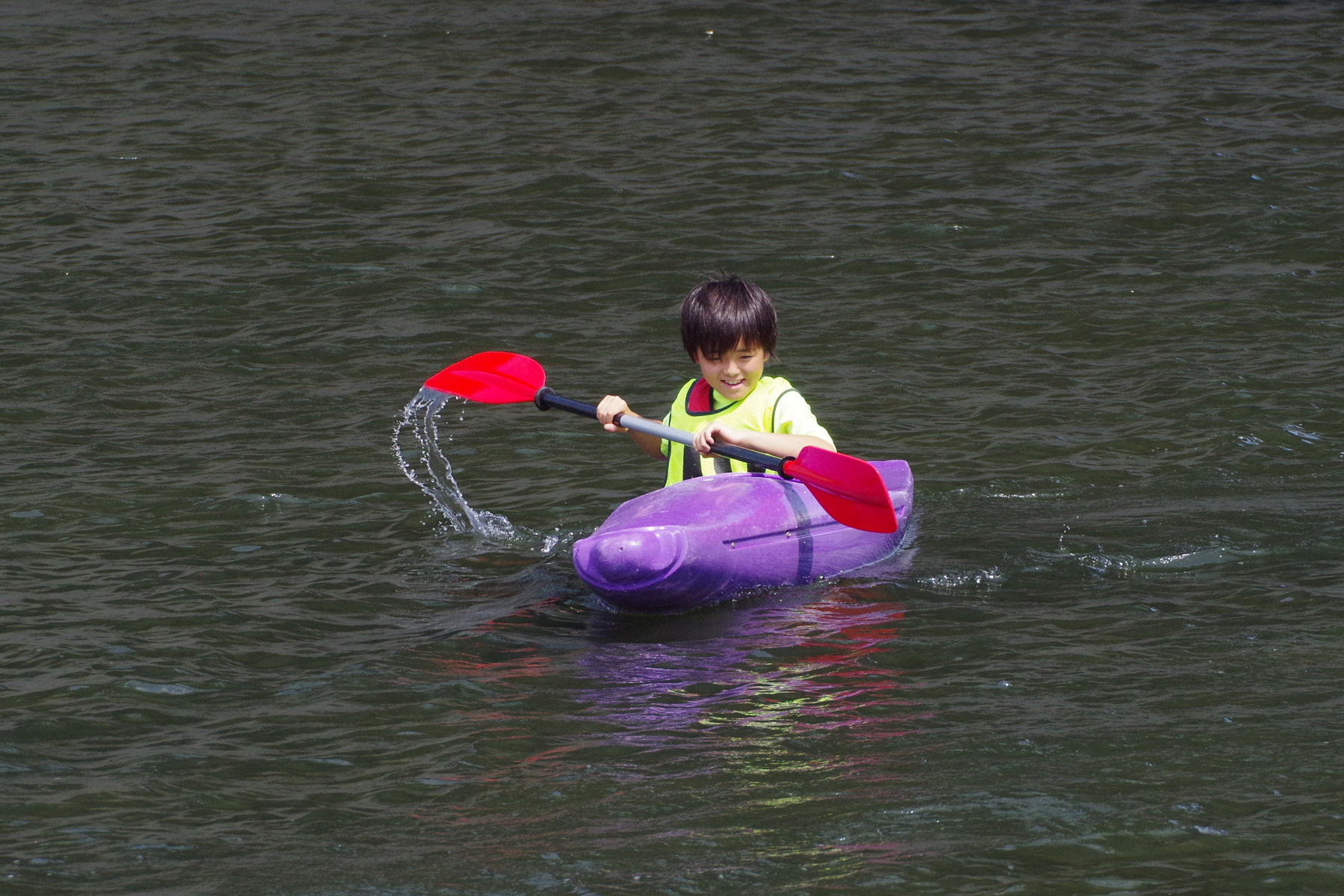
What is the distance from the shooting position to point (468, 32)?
15727 mm

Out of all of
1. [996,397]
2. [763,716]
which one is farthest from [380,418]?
[763,716]

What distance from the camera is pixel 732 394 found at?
541 cm

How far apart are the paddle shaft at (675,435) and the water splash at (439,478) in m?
0.55

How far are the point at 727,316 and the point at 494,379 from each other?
4.33ft

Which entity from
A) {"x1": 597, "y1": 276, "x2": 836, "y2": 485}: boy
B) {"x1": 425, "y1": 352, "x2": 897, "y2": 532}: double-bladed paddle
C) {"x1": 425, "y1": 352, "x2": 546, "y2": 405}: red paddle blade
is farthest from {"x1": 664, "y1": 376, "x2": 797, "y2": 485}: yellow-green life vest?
{"x1": 425, "y1": 352, "x2": 546, "y2": 405}: red paddle blade

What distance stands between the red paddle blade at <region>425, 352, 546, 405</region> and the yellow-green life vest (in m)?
0.67

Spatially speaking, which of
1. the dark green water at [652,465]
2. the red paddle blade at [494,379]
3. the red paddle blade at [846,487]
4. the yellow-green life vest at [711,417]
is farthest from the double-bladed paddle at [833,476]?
the red paddle blade at [494,379]

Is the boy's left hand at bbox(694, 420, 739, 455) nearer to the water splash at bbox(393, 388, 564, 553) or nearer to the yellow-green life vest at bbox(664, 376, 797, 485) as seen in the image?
the yellow-green life vest at bbox(664, 376, 797, 485)

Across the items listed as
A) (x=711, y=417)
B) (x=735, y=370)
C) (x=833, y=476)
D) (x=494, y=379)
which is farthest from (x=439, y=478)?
(x=833, y=476)

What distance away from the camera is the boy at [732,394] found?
5.13 meters

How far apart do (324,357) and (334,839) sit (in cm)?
497

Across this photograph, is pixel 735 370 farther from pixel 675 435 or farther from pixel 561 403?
pixel 561 403

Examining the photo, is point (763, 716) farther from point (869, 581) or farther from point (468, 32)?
point (468, 32)

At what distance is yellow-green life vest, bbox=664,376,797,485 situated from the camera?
5.37 meters
